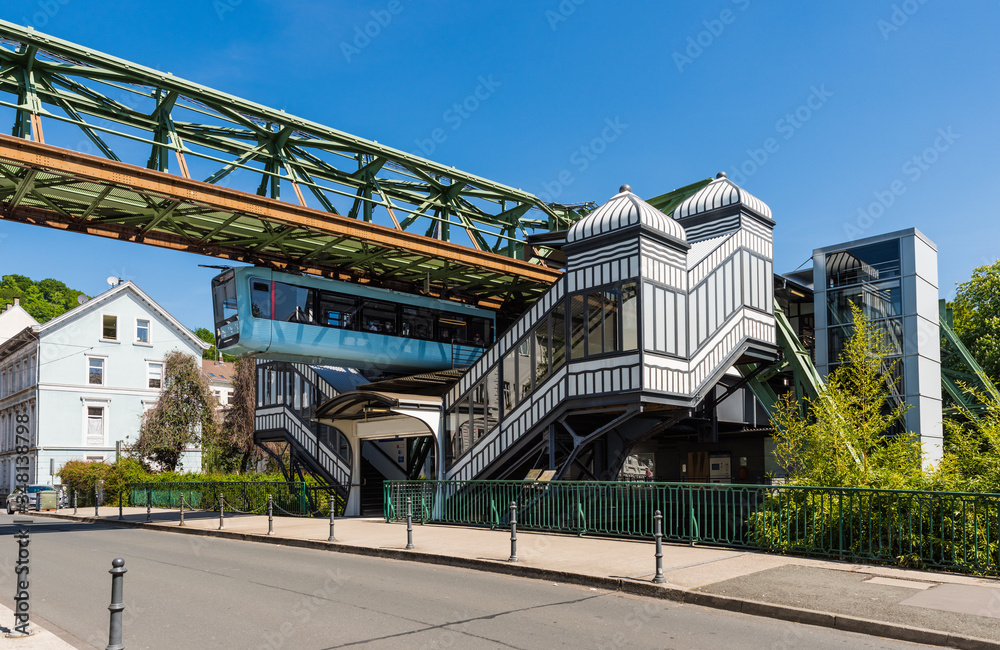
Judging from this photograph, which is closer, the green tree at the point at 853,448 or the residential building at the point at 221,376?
the green tree at the point at 853,448

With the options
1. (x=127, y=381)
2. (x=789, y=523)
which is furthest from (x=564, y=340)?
(x=127, y=381)

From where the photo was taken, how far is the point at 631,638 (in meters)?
8.16

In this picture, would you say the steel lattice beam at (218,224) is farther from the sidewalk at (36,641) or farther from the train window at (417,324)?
the sidewalk at (36,641)

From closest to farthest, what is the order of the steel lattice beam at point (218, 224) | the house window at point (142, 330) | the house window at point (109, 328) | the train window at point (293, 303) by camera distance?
the steel lattice beam at point (218, 224) → the train window at point (293, 303) → the house window at point (109, 328) → the house window at point (142, 330)

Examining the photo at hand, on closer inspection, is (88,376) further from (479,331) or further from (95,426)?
(479,331)

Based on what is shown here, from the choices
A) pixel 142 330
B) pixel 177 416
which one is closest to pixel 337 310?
pixel 177 416

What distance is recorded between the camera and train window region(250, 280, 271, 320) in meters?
22.0

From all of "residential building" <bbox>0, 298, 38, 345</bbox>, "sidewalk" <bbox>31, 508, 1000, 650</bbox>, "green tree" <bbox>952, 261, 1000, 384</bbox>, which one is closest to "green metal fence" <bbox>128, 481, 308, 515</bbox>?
"sidewalk" <bbox>31, 508, 1000, 650</bbox>

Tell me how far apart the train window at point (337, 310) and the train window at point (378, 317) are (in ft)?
1.44

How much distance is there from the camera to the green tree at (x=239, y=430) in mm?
46156

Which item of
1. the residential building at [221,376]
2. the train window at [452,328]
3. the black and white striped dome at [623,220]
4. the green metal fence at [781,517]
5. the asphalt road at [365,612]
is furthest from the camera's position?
the residential building at [221,376]

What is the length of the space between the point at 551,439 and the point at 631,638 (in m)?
12.7

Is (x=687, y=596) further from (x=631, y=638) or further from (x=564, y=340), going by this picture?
(x=564, y=340)

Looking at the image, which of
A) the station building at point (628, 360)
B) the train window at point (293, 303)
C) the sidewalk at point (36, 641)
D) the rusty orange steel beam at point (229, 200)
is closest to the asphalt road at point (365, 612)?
the sidewalk at point (36, 641)
